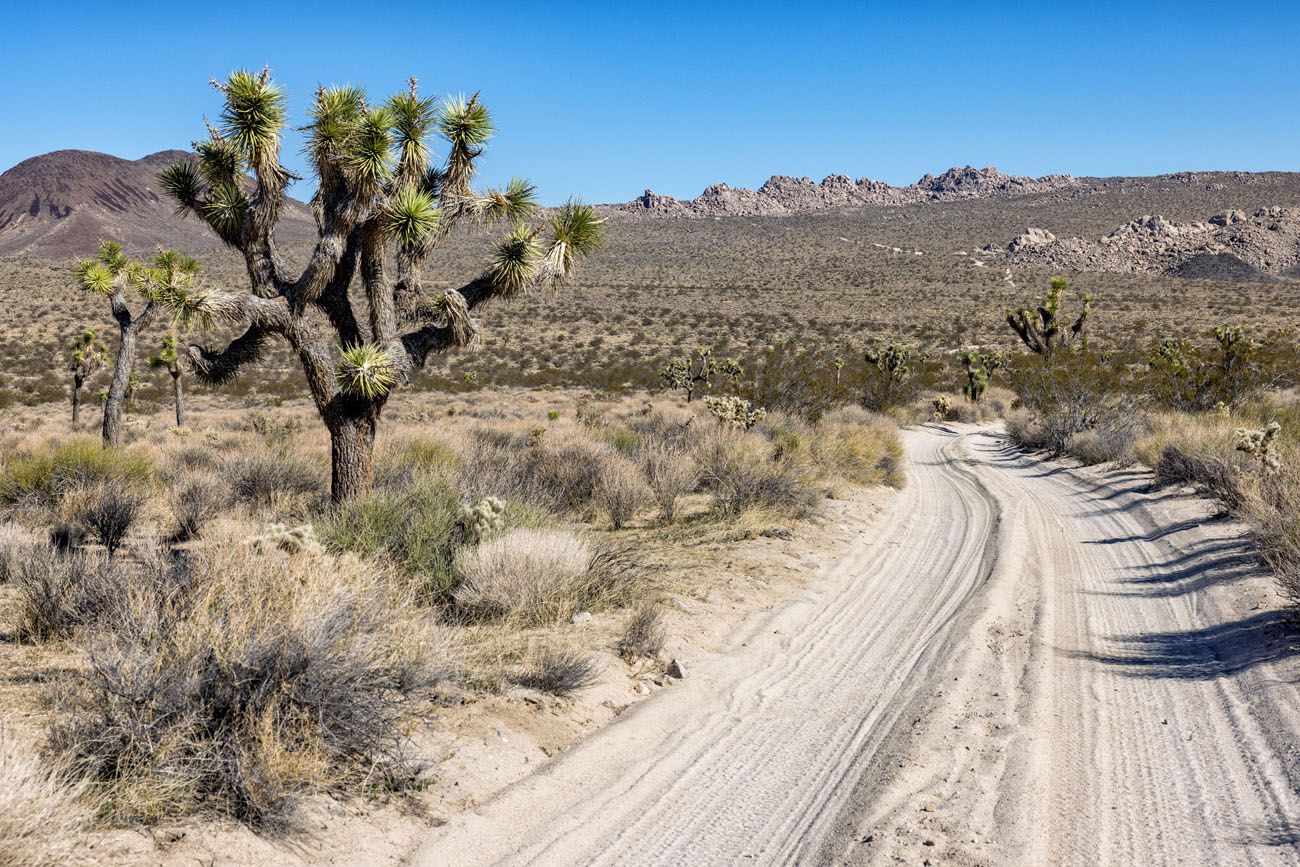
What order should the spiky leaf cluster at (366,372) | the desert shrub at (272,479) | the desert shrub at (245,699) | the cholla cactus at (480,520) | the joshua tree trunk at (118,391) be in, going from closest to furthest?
1. the desert shrub at (245,699)
2. the cholla cactus at (480,520)
3. the spiky leaf cluster at (366,372)
4. the desert shrub at (272,479)
5. the joshua tree trunk at (118,391)

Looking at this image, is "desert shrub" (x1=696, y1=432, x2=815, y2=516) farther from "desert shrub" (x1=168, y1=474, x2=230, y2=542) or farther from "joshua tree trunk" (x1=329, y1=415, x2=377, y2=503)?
"desert shrub" (x1=168, y1=474, x2=230, y2=542)

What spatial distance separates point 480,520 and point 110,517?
510cm

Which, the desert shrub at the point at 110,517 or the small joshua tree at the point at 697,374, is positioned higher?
the small joshua tree at the point at 697,374

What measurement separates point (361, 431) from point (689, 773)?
20.4ft

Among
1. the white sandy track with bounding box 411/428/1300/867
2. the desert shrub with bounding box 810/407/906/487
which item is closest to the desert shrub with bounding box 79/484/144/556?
the white sandy track with bounding box 411/428/1300/867

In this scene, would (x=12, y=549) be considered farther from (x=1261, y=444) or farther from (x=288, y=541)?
(x=1261, y=444)

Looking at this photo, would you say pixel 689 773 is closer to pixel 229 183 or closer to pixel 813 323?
pixel 229 183

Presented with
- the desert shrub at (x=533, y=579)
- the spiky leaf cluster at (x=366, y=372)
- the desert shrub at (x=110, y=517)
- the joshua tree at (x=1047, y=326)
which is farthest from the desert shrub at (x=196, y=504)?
the joshua tree at (x=1047, y=326)

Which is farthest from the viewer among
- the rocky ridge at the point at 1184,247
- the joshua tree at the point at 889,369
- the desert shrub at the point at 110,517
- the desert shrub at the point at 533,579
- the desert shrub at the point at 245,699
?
the rocky ridge at the point at 1184,247

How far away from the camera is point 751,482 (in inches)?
479

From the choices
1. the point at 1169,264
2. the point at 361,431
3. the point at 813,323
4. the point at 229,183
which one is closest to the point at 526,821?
the point at 361,431

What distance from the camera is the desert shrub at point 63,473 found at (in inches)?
446

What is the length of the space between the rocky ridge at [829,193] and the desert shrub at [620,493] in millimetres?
143424

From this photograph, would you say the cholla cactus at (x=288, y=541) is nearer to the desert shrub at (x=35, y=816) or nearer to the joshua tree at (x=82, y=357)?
the desert shrub at (x=35, y=816)
